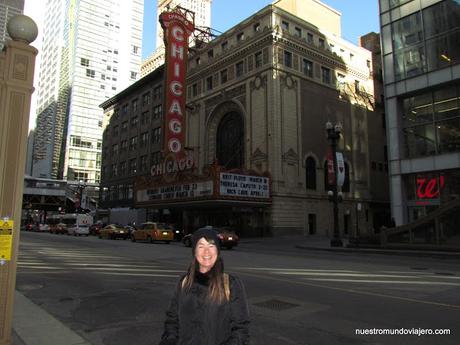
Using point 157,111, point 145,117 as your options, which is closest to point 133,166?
point 145,117

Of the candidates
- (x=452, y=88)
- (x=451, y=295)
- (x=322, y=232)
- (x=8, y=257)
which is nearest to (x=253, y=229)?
(x=322, y=232)

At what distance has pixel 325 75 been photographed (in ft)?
160

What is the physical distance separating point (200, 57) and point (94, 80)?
80239 millimetres

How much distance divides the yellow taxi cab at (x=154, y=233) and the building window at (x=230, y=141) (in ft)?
48.3

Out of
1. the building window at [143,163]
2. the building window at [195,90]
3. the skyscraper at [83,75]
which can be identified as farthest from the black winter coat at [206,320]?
the skyscraper at [83,75]

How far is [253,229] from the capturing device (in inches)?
1630

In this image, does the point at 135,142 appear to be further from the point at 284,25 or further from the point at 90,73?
the point at 90,73

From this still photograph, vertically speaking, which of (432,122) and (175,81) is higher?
(175,81)

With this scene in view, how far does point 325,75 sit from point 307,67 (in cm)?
335

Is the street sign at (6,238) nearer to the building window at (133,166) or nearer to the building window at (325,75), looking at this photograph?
the building window at (325,75)

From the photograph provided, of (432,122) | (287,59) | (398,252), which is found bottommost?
(398,252)

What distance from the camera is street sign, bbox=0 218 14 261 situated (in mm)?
5008

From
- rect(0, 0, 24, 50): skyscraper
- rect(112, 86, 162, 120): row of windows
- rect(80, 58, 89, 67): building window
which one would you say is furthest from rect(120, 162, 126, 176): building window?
rect(80, 58, 89, 67): building window

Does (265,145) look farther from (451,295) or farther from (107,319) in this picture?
(107,319)
